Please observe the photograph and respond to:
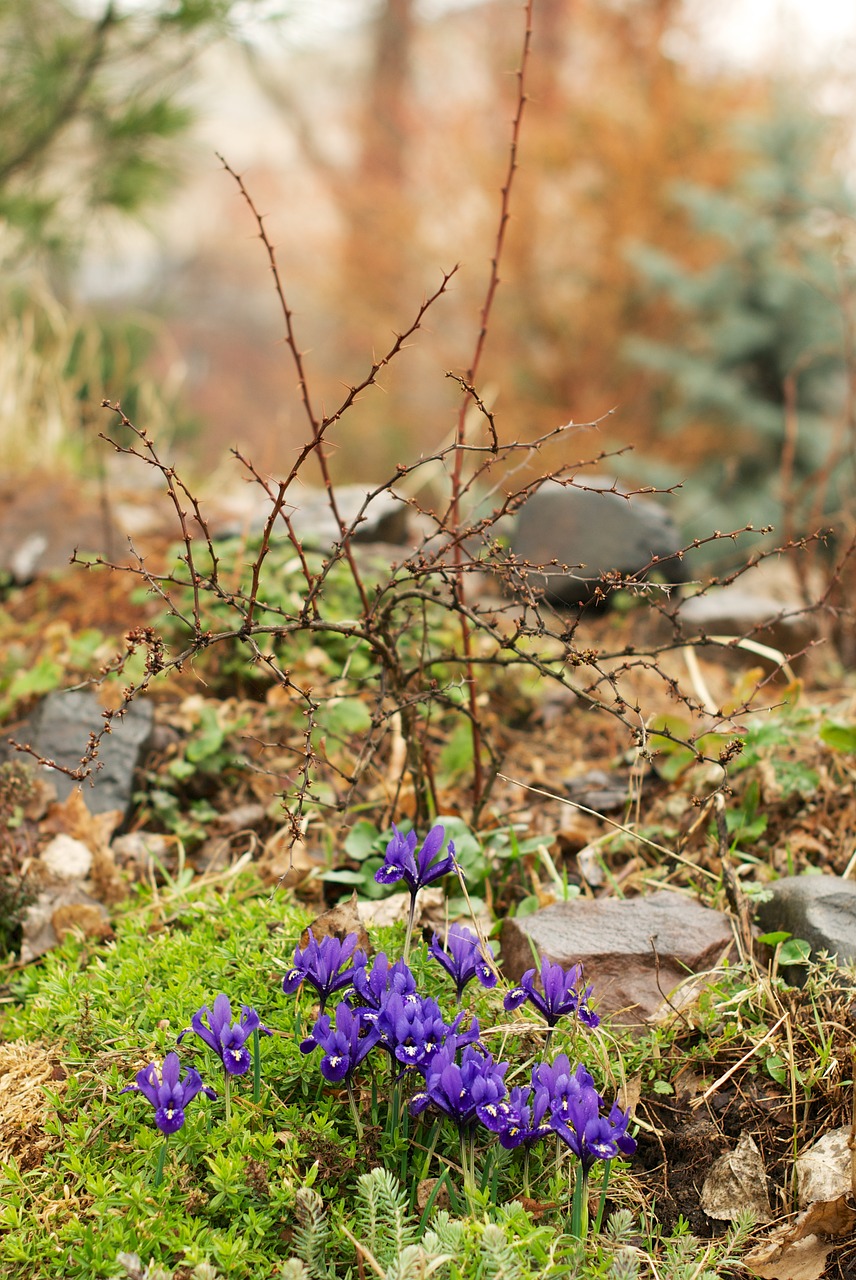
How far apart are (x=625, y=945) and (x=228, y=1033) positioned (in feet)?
3.08

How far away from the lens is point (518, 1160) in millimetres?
1713

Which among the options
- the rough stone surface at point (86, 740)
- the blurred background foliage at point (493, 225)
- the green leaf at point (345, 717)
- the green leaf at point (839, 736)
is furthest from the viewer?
the blurred background foliage at point (493, 225)

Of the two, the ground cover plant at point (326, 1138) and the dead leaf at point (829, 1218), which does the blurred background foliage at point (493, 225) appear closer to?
the ground cover plant at point (326, 1138)

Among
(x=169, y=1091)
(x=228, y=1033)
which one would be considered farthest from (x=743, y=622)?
(x=169, y=1091)

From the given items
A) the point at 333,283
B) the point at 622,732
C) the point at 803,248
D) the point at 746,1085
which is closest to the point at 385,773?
the point at 622,732

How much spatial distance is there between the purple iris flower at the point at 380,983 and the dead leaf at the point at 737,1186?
26.7 inches

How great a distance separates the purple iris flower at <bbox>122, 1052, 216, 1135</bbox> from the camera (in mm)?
1482

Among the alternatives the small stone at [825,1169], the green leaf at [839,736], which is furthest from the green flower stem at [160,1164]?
the green leaf at [839,736]

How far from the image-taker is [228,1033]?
1.59 m

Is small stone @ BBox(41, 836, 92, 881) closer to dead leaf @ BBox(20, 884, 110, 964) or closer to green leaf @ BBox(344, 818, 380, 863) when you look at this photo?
dead leaf @ BBox(20, 884, 110, 964)

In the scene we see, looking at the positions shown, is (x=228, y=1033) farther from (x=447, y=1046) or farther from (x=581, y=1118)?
(x=581, y=1118)

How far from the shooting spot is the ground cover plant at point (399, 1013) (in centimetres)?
154

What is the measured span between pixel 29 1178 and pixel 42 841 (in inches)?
50.7

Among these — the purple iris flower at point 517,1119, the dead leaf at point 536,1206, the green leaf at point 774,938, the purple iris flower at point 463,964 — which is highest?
the green leaf at point 774,938
